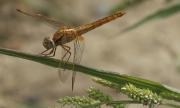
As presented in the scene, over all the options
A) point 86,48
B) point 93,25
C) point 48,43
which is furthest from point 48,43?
point 86,48

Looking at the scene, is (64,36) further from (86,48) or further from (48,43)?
(86,48)

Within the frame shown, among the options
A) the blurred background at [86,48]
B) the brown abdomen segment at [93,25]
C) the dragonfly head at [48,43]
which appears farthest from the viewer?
the blurred background at [86,48]

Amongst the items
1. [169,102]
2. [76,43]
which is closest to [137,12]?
[76,43]

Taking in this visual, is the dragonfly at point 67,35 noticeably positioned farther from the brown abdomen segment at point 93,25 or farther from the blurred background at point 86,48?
the blurred background at point 86,48


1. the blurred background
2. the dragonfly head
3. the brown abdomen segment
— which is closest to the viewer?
the brown abdomen segment

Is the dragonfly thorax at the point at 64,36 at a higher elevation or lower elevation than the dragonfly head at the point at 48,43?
higher

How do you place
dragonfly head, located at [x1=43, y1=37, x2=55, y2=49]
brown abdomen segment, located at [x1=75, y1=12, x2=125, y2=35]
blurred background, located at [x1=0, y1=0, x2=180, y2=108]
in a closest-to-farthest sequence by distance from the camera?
1. brown abdomen segment, located at [x1=75, y1=12, x2=125, y2=35]
2. dragonfly head, located at [x1=43, y1=37, x2=55, y2=49]
3. blurred background, located at [x1=0, y1=0, x2=180, y2=108]

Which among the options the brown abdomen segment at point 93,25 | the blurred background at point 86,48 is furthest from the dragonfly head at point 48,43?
the blurred background at point 86,48

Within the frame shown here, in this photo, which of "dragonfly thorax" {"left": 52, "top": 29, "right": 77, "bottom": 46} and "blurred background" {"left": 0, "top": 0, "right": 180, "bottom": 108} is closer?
"dragonfly thorax" {"left": 52, "top": 29, "right": 77, "bottom": 46}

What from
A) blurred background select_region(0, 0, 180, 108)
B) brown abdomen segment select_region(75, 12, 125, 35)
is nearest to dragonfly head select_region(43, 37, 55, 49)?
brown abdomen segment select_region(75, 12, 125, 35)

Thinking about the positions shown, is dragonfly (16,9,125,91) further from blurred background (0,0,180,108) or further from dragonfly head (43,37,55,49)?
blurred background (0,0,180,108)
